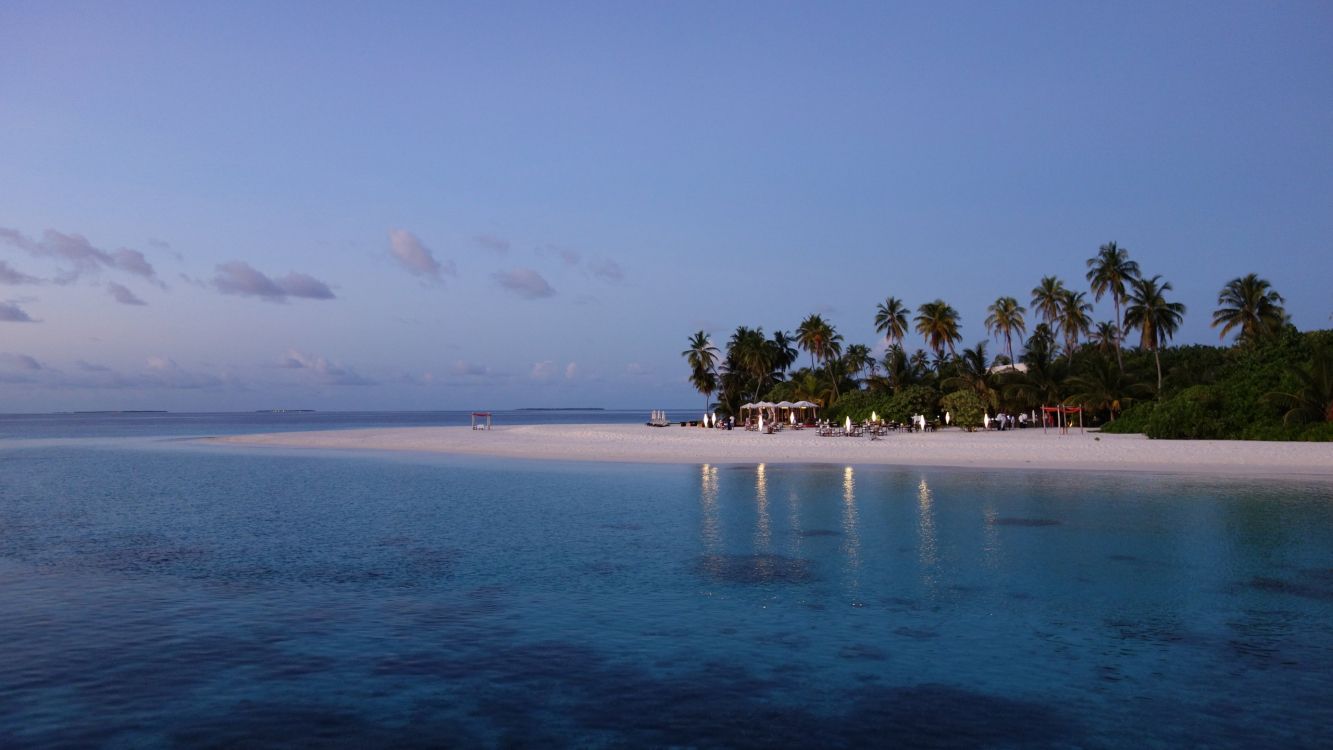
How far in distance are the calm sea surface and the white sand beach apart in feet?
37.2

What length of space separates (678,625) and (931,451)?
34824 mm

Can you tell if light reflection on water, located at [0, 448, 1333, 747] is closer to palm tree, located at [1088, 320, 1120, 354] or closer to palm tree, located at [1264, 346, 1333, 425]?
palm tree, located at [1264, 346, 1333, 425]

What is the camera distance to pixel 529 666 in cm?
1051

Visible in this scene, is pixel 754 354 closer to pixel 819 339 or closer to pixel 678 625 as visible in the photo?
pixel 819 339

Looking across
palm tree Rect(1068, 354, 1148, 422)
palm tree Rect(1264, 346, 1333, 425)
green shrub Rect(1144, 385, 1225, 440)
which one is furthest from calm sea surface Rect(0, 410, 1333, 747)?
palm tree Rect(1068, 354, 1148, 422)

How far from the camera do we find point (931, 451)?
44.5m

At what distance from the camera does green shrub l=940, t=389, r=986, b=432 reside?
6259 centimetres

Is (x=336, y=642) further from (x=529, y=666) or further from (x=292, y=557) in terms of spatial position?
(x=292, y=557)

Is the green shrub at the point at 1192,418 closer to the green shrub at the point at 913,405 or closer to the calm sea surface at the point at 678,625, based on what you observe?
the green shrub at the point at 913,405

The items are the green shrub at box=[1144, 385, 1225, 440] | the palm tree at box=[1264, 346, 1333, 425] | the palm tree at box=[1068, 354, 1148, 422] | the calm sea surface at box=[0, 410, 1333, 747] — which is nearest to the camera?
the calm sea surface at box=[0, 410, 1333, 747]

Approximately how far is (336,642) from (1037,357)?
6135 centimetres

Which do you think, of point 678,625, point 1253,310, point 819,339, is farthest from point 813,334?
point 678,625

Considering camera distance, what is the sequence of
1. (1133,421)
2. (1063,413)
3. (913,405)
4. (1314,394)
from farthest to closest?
1. (913,405)
2. (1063,413)
3. (1133,421)
4. (1314,394)

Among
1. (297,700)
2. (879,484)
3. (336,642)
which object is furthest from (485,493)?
(297,700)
